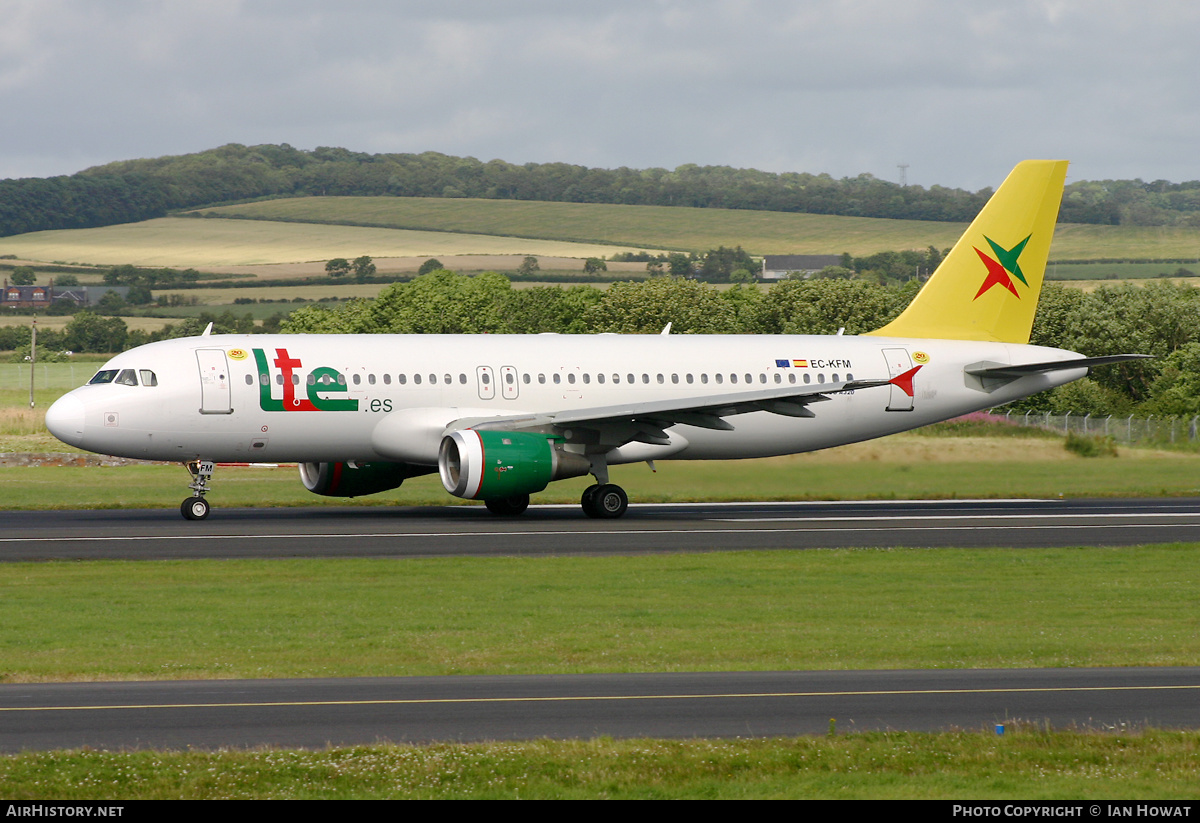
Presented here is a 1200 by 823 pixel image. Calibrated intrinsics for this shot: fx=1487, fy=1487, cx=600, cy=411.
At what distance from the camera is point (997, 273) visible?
4162cm

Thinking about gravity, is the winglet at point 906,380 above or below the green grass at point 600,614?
above

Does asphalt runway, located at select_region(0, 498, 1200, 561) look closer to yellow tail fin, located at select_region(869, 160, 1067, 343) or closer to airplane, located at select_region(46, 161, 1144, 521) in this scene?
airplane, located at select_region(46, 161, 1144, 521)

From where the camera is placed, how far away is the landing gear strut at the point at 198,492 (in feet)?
112

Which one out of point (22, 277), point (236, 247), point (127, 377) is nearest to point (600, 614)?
point (127, 377)

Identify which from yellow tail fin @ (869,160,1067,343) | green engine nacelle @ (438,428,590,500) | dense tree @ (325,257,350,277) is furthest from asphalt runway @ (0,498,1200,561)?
dense tree @ (325,257,350,277)

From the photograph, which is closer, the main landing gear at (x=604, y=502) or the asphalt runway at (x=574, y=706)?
the asphalt runway at (x=574, y=706)

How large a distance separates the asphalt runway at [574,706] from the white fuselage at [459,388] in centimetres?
1907

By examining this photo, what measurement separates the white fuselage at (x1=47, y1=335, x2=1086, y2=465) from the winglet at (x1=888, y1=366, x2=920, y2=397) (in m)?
0.19

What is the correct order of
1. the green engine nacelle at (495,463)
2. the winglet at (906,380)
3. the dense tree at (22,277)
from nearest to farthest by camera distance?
1. the green engine nacelle at (495,463)
2. the winglet at (906,380)
3. the dense tree at (22,277)

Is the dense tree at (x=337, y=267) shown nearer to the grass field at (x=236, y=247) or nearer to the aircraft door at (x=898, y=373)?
the grass field at (x=236, y=247)

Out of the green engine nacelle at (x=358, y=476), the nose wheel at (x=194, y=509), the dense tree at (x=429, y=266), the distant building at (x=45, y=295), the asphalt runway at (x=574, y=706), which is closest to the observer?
the asphalt runway at (x=574, y=706)

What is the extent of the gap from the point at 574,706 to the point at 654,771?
2892mm

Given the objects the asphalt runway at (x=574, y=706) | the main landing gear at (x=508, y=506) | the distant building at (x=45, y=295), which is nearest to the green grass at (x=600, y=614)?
the asphalt runway at (x=574, y=706)

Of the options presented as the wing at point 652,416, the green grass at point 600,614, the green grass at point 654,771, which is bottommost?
the green grass at point 600,614
